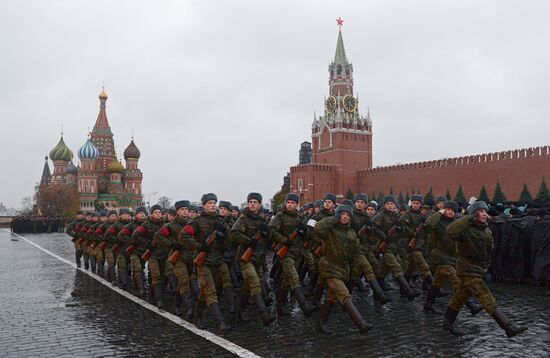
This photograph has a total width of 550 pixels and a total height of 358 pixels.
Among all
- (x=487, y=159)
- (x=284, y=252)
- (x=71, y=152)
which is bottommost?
(x=284, y=252)

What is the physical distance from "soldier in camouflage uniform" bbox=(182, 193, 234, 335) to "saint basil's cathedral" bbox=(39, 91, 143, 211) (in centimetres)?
7796

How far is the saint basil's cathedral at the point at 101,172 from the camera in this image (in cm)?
8444

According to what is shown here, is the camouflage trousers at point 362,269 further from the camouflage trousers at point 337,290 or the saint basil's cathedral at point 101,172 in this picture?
the saint basil's cathedral at point 101,172

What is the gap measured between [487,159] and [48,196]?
59.5 metres

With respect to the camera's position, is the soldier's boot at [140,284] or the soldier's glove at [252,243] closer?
the soldier's glove at [252,243]

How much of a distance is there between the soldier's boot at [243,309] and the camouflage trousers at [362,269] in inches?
75.0

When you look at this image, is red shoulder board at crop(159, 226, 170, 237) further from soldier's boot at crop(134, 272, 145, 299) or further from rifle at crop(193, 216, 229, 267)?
soldier's boot at crop(134, 272, 145, 299)

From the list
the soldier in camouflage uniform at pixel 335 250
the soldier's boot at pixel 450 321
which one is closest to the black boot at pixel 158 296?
the soldier in camouflage uniform at pixel 335 250

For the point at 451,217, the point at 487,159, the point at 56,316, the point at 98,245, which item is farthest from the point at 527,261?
the point at 487,159

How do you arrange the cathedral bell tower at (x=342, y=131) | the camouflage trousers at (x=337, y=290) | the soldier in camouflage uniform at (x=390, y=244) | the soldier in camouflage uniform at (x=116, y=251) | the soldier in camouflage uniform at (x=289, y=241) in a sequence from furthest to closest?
the cathedral bell tower at (x=342, y=131) → the soldier in camouflage uniform at (x=116, y=251) → the soldier in camouflage uniform at (x=390, y=244) → the soldier in camouflage uniform at (x=289, y=241) → the camouflage trousers at (x=337, y=290)

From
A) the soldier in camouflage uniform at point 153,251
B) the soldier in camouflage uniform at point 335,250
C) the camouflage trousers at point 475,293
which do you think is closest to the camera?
the camouflage trousers at point 475,293

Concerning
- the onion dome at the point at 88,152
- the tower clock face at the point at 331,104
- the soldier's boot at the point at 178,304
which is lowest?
the soldier's boot at the point at 178,304

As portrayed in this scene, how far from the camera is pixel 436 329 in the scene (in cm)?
704

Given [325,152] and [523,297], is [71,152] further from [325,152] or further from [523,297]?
[523,297]
